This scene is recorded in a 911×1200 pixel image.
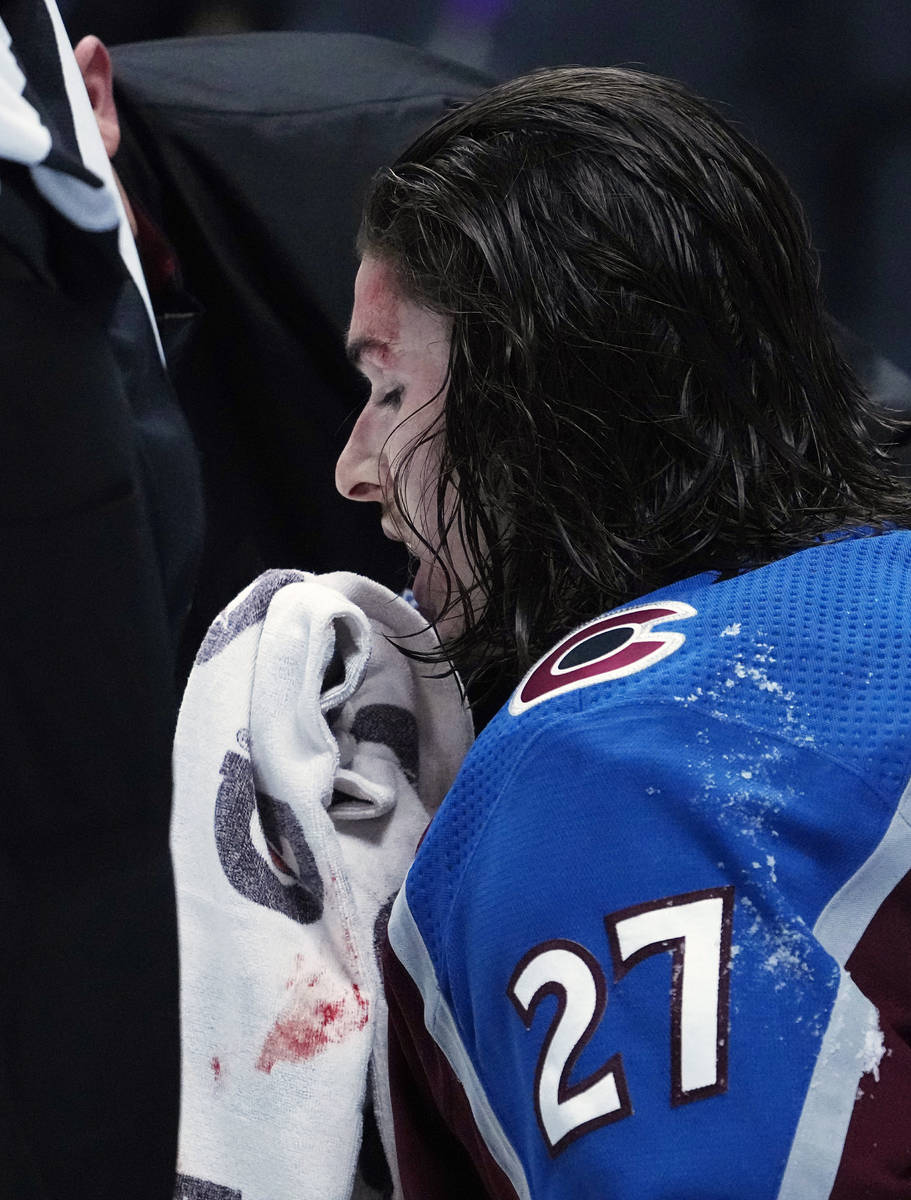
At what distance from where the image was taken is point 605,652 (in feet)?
1.48

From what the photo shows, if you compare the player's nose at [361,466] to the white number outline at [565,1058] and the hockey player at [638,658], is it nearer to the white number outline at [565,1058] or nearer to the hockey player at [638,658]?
the hockey player at [638,658]

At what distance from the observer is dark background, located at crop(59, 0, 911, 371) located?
1090 mm

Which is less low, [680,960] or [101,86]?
[101,86]

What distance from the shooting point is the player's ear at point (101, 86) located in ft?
2.84

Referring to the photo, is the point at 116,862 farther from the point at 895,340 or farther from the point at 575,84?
the point at 895,340

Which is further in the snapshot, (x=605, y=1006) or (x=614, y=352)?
(x=614, y=352)

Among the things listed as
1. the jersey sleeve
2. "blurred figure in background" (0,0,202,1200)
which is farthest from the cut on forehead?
the jersey sleeve

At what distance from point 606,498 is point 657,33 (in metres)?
0.74

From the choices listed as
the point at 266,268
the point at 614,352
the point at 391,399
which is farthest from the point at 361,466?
the point at 266,268

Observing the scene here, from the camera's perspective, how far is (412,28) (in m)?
1.13

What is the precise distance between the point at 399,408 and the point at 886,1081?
34 centimetres

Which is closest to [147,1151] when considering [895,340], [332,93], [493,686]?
[493,686]

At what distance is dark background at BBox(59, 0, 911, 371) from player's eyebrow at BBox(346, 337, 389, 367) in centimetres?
65

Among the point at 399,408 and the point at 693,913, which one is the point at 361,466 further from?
the point at 693,913
